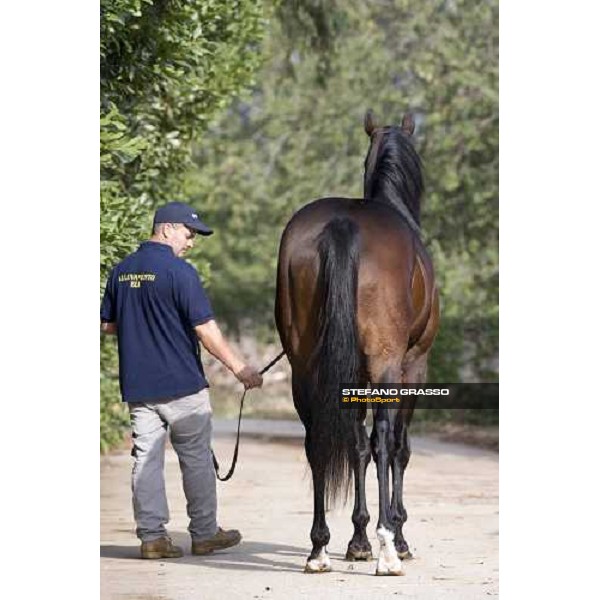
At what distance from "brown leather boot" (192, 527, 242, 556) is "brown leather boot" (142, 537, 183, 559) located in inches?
6.0

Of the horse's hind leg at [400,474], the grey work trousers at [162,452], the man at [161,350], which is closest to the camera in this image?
the man at [161,350]

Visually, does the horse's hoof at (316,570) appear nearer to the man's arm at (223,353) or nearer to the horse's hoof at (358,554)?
the horse's hoof at (358,554)

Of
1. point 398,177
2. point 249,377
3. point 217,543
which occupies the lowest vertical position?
point 217,543

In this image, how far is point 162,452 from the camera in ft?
25.5

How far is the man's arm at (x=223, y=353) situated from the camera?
7.34 metres

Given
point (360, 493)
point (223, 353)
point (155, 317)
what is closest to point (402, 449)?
point (360, 493)

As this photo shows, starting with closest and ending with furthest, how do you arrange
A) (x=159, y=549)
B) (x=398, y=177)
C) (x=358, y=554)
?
(x=358, y=554), (x=159, y=549), (x=398, y=177)

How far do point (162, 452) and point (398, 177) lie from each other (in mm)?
1947

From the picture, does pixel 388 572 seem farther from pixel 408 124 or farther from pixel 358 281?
pixel 408 124

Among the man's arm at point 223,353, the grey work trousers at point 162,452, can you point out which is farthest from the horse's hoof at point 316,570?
the man's arm at point 223,353

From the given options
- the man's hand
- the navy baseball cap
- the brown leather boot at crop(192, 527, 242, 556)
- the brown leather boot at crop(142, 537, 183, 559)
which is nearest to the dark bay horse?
the man's hand

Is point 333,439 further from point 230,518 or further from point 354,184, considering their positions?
point 354,184
